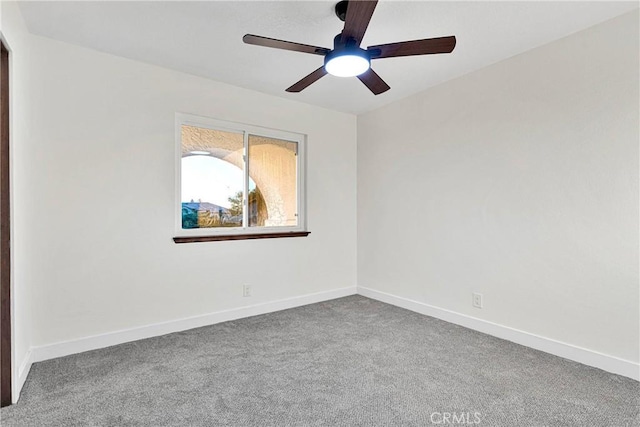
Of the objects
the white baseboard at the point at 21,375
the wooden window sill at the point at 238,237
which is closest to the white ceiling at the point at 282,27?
the wooden window sill at the point at 238,237

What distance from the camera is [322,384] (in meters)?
2.12

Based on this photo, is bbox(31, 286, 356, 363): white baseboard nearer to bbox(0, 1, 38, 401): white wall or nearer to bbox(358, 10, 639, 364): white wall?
bbox(0, 1, 38, 401): white wall

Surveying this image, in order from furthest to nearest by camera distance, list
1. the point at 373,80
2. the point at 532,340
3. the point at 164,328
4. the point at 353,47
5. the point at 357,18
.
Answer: the point at 164,328 < the point at 532,340 < the point at 373,80 < the point at 353,47 < the point at 357,18

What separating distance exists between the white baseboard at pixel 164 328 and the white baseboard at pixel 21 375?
0.30ft

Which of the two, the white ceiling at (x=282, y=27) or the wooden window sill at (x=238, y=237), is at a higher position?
the white ceiling at (x=282, y=27)

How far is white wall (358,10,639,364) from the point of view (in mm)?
2266

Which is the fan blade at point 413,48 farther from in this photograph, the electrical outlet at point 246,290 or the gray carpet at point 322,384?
the electrical outlet at point 246,290

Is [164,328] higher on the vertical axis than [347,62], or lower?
lower

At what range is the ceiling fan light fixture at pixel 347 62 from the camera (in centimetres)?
194

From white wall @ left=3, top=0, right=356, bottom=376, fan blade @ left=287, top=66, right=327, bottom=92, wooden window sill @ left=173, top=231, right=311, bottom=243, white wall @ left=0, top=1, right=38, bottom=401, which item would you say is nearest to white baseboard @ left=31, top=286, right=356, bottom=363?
white wall @ left=3, top=0, right=356, bottom=376

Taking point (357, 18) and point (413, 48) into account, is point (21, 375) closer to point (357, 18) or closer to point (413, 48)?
point (357, 18)

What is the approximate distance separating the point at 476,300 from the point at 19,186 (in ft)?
11.8

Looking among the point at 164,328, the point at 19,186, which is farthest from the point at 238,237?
the point at 19,186

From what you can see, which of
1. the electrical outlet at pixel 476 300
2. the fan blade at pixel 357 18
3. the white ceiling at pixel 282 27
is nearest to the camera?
the fan blade at pixel 357 18
